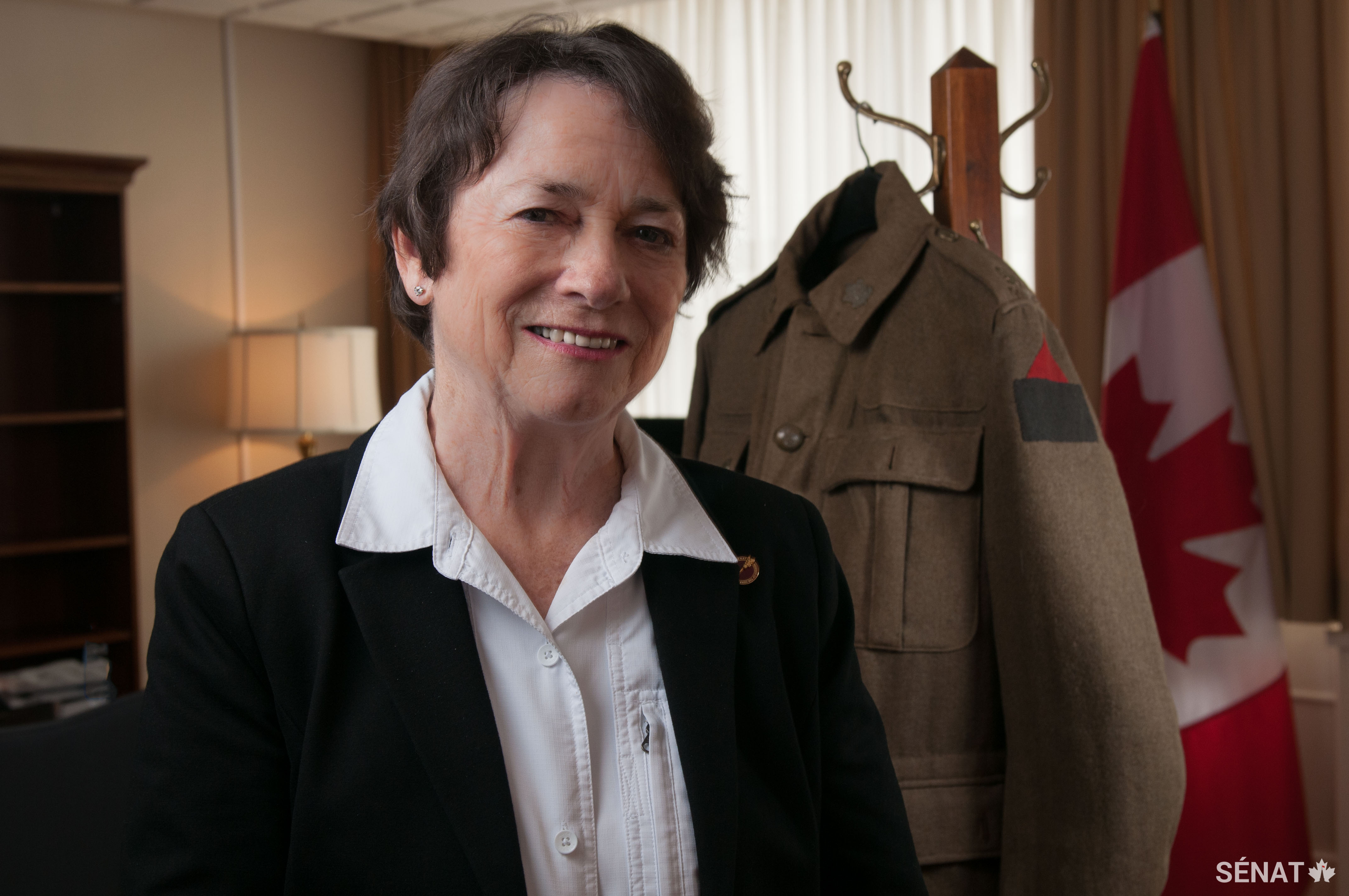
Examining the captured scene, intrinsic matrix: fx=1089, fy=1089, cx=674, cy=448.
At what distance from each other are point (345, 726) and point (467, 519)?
0.71ft

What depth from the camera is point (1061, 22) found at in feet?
9.93

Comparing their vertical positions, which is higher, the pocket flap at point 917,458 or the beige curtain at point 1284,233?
the beige curtain at point 1284,233

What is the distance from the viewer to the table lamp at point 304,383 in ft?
13.7

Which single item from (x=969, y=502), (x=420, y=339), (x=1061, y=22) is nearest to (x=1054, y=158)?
(x=1061, y=22)

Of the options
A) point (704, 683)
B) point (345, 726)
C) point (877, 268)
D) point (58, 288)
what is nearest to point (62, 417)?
point (58, 288)

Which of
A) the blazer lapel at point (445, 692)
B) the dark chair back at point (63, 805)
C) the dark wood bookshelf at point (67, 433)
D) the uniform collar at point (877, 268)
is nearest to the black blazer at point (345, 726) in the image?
the blazer lapel at point (445, 692)

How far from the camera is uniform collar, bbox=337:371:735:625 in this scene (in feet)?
3.28

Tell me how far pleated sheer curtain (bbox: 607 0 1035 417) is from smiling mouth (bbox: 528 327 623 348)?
237 cm

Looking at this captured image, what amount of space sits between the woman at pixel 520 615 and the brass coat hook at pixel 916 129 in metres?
0.59

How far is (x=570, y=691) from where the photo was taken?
99cm

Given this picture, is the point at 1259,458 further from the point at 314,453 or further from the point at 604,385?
the point at 314,453

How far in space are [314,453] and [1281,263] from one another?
12.2 ft

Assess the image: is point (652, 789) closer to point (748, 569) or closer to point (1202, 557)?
point (748, 569)

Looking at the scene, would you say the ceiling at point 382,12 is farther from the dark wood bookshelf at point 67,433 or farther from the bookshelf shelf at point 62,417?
the bookshelf shelf at point 62,417
